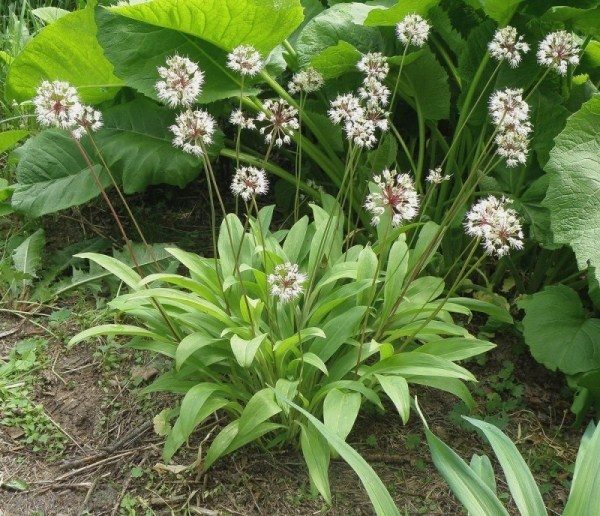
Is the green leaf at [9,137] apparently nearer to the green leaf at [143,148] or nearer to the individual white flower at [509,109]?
the green leaf at [143,148]

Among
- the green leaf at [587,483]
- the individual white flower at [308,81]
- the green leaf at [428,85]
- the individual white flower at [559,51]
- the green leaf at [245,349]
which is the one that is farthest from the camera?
the green leaf at [428,85]

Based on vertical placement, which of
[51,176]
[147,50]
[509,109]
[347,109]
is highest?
[509,109]

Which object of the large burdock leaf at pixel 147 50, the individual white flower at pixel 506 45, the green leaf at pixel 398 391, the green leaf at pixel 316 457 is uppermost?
the individual white flower at pixel 506 45

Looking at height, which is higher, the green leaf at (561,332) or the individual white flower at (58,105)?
the individual white flower at (58,105)

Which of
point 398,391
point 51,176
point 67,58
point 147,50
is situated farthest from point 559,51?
point 51,176

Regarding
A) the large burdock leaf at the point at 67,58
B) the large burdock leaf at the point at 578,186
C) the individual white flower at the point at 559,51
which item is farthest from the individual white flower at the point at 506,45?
the large burdock leaf at the point at 67,58

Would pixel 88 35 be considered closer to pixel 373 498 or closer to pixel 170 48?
pixel 170 48

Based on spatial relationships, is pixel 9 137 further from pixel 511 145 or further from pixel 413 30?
pixel 511 145
